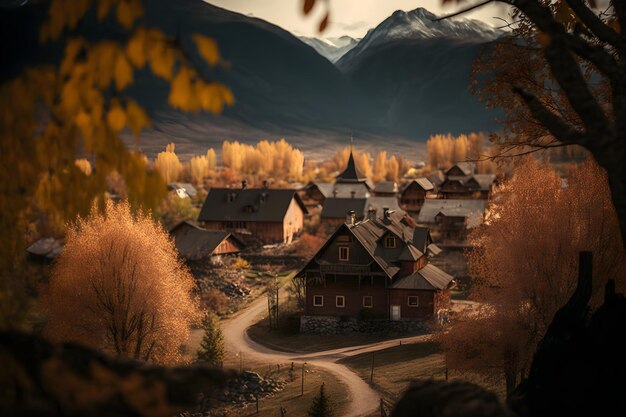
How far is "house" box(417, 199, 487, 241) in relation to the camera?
68062mm

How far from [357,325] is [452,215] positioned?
31082mm

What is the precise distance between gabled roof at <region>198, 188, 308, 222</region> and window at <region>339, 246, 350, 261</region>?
3092 centimetres

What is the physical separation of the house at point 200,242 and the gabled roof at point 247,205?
10075mm

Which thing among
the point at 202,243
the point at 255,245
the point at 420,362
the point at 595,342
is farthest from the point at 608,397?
the point at 255,245

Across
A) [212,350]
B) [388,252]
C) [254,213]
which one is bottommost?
[212,350]

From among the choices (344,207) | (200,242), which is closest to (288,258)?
(200,242)

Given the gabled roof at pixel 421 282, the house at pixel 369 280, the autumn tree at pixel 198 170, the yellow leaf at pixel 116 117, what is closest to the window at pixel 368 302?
the house at pixel 369 280

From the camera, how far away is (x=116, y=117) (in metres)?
3.31

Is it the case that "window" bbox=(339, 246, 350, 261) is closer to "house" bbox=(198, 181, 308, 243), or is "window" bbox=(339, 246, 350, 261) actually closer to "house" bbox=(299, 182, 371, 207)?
"house" bbox=(198, 181, 308, 243)

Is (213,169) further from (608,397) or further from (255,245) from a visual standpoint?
(608,397)

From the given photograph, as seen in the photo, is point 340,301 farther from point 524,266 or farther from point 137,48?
point 137,48

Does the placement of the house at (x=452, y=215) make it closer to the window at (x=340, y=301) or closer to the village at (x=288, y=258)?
the village at (x=288, y=258)

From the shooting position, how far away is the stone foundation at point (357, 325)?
40938mm

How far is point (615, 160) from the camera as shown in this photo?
15.9ft
